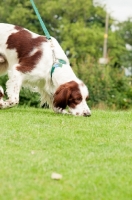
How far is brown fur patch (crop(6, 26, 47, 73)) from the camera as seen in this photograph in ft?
29.5

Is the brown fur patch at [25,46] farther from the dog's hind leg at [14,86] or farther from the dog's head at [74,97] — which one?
the dog's head at [74,97]

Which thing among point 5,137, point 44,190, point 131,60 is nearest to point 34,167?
point 44,190

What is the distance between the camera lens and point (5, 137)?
243 inches

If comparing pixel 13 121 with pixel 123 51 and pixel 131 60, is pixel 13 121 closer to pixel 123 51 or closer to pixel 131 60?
pixel 123 51

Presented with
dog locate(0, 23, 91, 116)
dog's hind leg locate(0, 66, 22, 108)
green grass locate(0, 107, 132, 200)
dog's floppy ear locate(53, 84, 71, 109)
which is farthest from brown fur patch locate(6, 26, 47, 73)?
green grass locate(0, 107, 132, 200)

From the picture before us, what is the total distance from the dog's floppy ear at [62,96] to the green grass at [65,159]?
0.86 meters

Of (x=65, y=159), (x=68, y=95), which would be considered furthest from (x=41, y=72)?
(x=65, y=159)

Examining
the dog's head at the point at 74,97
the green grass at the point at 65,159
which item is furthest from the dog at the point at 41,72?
the green grass at the point at 65,159

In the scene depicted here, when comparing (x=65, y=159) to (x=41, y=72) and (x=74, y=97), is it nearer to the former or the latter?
(x=74, y=97)

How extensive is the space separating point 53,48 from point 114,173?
4.53 metres

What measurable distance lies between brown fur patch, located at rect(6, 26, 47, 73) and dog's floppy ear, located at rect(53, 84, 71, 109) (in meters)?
0.63

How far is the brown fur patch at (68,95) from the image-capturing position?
8641 millimetres

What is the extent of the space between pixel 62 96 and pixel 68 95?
0.34 ft

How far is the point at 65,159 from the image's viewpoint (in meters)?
5.19
